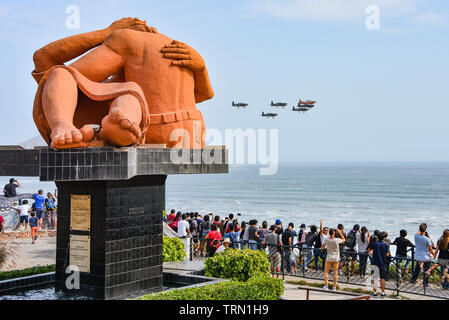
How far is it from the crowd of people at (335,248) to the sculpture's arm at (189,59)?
15.2 feet

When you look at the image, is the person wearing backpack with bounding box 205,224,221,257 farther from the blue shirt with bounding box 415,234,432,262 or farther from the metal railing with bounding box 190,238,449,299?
the blue shirt with bounding box 415,234,432,262

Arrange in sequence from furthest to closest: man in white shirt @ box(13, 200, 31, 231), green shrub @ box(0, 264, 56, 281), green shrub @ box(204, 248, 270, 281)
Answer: man in white shirt @ box(13, 200, 31, 231) → green shrub @ box(204, 248, 270, 281) → green shrub @ box(0, 264, 56, 281)

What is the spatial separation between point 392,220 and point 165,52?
154 ft

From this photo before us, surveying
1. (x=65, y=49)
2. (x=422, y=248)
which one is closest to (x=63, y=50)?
(x=65, y=49)

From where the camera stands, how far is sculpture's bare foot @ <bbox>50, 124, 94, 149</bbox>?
25.4 feet

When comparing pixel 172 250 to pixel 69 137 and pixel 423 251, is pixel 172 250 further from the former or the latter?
pixel 423 251

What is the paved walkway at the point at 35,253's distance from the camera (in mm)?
14383

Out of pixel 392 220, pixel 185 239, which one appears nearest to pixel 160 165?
pixel 185 239

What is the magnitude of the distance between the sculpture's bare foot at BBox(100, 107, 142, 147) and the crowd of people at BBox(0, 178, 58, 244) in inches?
429

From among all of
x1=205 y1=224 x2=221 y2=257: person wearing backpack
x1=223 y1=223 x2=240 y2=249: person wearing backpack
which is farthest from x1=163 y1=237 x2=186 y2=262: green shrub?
x1=223 y1=223 x2=240 y2=249: person wearing backpack

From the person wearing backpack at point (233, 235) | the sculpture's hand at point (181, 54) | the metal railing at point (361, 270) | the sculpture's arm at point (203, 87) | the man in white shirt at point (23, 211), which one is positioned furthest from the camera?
the man in white shirt at point (23, 211)

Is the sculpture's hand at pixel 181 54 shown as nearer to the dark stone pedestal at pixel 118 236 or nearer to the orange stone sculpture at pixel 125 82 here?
the orange stone sculpture at pixel 125 82

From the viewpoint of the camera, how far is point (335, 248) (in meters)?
12.0

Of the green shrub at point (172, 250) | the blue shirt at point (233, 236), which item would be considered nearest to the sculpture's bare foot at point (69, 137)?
the green shrub at point (172, 250)
